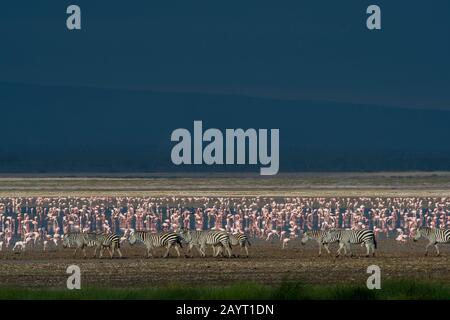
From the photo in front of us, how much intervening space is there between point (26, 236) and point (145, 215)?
7341mm

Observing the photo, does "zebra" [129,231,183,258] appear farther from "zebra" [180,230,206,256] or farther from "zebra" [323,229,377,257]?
"zebra" [323,229,377,257]

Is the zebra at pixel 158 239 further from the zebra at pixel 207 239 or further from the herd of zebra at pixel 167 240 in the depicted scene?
the zebra at pixel 207 239

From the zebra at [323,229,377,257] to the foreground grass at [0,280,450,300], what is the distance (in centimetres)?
818

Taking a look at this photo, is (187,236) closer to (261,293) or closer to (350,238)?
A: (350,238)

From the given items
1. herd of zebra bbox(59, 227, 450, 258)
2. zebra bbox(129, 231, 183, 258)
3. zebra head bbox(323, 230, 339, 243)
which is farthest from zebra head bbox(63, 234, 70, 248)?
zebra head bbox(323, 230, 339, 243)

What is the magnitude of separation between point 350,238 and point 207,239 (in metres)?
2.58

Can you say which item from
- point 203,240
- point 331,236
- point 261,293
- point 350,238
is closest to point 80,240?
point 203,240

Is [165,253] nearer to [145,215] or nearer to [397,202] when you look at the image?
[145,215]

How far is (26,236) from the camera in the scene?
30969 millimetres

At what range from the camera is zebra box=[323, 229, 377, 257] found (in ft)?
92.1

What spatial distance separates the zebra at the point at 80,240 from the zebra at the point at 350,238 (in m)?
4.23

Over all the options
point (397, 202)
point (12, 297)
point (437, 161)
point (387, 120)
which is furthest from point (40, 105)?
point (12, 297)

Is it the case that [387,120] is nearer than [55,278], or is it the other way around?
[55,278]

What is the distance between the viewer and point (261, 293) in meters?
18.9
